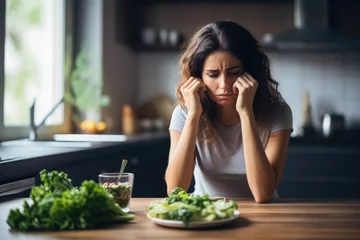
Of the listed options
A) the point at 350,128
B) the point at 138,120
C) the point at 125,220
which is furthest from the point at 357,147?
the point at 125,220

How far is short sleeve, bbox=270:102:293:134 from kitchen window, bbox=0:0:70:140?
139 centimetres

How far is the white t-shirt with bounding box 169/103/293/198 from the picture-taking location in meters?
2.00

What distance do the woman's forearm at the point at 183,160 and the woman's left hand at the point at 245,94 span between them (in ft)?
0.60

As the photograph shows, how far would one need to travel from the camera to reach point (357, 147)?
3779 millimetres

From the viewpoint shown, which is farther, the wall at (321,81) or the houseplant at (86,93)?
the wall at (321,81)

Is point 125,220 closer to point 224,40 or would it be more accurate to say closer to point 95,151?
point 224,40

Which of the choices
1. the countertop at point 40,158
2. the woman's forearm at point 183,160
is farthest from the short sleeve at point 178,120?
the countertop at point 40,158

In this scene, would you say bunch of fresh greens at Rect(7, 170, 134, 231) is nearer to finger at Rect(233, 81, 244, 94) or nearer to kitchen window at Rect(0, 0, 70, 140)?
finger at Rect(233, 81, 244, 94)

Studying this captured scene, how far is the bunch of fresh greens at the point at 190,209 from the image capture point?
1.17 meters

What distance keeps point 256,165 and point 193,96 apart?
0.38 metres

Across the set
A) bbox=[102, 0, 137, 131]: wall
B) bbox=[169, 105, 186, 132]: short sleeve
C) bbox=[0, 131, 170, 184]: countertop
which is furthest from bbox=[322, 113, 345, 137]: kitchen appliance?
bbox=[169, 105, 186, 132]: short sleeve

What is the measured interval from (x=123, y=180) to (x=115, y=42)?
282 cm

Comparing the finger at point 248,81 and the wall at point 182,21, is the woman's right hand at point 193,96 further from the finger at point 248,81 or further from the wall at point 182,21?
the wall at point 182,21

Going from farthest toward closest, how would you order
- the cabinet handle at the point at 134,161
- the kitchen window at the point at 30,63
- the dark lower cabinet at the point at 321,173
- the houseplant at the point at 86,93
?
the dark lower cabinet at the point at 321,173 → the houseplant at the point at 86,93 → the cabinet handle at the point at 134,161 → the kitchen window at the point at 30,63
